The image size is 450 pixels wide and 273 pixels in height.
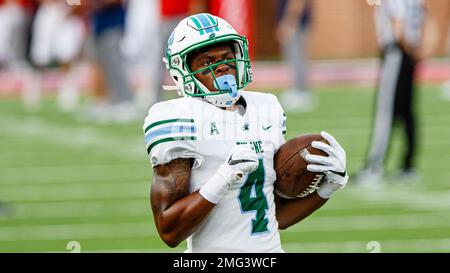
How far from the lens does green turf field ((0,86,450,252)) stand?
601 cm

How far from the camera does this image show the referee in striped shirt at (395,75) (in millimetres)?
7195

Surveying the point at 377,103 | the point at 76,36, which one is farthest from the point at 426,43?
the point at 76,36

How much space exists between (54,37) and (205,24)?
47.0ft

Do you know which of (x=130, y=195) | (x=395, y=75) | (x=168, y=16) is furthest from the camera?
(x=168, y=16)

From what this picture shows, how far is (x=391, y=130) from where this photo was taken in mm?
7430

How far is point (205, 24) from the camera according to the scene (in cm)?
289

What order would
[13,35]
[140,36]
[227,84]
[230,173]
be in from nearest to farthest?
[230,173] < [227,84] < [140,36] < [13,35]

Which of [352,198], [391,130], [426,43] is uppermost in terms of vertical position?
[426,43]

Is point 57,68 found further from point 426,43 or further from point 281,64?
point 426,43

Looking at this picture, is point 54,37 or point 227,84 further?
point 54,37

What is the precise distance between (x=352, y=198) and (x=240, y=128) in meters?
4.28

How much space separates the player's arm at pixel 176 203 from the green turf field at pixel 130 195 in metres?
2.23

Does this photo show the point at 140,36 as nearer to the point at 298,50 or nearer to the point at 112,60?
the point at 112,60

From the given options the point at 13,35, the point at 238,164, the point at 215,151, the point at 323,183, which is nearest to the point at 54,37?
the point at 13,35
